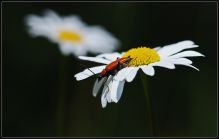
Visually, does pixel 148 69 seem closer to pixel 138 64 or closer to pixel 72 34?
pixel 138 64

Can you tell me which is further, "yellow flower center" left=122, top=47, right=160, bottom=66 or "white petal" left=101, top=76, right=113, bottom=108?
"yellow flower center" left=122, top=47, right=160, bottom=66

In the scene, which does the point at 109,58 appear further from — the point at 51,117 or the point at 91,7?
the point at 91,7

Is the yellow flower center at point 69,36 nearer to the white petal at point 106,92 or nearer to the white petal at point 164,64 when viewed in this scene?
the white petal at point 106,92

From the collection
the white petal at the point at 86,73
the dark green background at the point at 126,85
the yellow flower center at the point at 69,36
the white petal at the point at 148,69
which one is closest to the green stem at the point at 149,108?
the white petal at the point at 148,69

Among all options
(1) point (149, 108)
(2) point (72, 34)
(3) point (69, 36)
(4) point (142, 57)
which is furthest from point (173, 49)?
(2) point (72, 34)

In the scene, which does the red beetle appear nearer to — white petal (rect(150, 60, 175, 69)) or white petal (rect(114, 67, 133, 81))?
white petal (rect(114, 67, 133, 81))

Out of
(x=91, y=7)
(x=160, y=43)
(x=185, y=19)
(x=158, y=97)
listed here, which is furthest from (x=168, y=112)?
(x=91, y=7)

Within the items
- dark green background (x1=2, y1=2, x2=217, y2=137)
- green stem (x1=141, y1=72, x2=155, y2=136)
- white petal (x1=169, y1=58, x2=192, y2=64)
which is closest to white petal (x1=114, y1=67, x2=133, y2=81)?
green stem (x1=141, y1=72, x2=155, y2=136)
